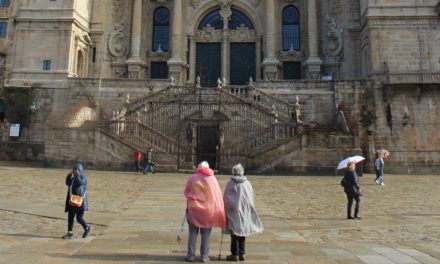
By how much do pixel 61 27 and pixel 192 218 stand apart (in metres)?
30.2

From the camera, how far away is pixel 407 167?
2725cm

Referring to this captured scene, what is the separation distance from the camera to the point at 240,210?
646 cm

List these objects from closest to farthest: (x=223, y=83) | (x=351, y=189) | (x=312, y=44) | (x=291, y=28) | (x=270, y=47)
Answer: (x=351, y=189), (x=223, y=83), (x=312, y=44), (x=270, y=47), (x=291, y=28)

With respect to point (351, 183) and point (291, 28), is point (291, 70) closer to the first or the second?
point (291, 28)

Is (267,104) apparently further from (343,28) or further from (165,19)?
(165,19)

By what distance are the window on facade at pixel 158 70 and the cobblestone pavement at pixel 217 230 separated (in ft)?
73.3

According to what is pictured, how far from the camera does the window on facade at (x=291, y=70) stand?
3678 centimetres

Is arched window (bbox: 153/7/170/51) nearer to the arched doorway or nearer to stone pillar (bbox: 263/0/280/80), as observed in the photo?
the arched doorway

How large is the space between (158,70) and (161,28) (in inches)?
177

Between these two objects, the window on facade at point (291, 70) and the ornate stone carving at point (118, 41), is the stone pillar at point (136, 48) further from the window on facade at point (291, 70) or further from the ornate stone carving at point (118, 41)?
the window on facade at point (291, 70)

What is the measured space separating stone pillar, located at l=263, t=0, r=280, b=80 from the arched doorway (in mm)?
1907

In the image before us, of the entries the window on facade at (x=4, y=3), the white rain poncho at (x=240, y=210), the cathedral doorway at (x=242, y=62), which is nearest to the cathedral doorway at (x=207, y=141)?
the cathedral doorway at (x=242, y=62)

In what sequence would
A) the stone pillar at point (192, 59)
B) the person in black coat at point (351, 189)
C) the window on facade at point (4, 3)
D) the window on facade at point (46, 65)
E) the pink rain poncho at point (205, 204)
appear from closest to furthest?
the pink rain poncho at point (205, 204) → the person in black coat at point (351, 189) → the window on facade at point (46, 65) → the window on facade at point (4, 3) → the stone pillar at point (192, 59)

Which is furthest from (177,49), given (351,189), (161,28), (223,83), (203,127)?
(351,189)
